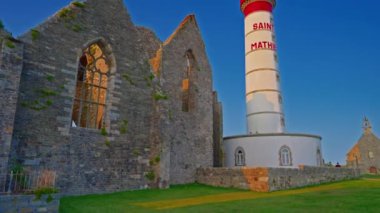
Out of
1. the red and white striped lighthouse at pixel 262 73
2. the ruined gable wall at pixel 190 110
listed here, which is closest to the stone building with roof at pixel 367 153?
the red and white striped lighthouse at pixel 262 73

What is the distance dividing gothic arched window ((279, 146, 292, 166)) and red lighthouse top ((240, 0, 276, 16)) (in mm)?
14857

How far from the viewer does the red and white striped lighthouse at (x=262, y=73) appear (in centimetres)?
2653

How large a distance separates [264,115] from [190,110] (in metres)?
9.18

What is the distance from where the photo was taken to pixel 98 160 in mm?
13883

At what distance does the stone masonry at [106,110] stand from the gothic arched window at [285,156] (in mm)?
5274

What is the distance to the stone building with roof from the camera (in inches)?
1592

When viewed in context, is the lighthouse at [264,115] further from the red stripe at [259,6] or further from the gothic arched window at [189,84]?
the gothic arched window at [189,84]

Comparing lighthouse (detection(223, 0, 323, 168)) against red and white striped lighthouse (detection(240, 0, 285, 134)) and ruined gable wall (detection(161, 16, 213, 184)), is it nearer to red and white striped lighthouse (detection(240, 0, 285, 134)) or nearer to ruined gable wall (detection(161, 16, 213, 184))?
red and white striped lighthouse (detection(240, 0, 285, 134))

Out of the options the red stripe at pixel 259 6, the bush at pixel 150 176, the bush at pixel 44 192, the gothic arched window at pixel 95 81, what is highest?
the red stripe at pixel 259 6

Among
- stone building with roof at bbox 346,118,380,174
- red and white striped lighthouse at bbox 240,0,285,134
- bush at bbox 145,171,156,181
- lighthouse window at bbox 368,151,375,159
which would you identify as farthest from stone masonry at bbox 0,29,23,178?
lighthouse window at bbox 368,151,375,159

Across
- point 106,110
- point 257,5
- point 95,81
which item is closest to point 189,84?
point 95,81

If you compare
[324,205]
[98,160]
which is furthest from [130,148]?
[324,205]

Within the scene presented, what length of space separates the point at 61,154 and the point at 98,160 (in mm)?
1749

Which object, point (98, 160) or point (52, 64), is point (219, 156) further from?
point (52, 64)
